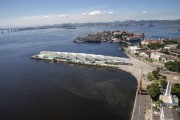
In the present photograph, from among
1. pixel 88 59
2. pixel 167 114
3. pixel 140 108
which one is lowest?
pixel 140 108

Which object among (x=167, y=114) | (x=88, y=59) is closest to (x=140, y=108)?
(x=167, y=114)

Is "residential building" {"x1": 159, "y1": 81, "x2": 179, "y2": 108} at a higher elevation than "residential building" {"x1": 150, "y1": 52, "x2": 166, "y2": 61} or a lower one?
lower

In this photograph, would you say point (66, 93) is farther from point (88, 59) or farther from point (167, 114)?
point (88, 59)

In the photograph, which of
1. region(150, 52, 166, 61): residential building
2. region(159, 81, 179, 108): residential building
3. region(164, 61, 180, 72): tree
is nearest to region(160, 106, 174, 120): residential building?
region(159, 81, 179, 108): residential building

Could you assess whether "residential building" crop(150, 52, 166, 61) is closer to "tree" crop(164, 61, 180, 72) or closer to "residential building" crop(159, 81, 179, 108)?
"tree" crop(164, 61, 180, 72)

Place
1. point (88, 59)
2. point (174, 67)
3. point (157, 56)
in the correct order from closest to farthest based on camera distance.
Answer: point (174, 67)
point (157, 56)
point (88, 59)

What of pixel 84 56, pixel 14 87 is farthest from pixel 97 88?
pixel 84 56

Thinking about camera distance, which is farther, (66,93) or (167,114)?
(66,93)

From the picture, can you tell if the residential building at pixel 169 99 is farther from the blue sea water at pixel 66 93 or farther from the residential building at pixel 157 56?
the residential building at pixel 157 56

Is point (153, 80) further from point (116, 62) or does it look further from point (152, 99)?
point (116, 62)
